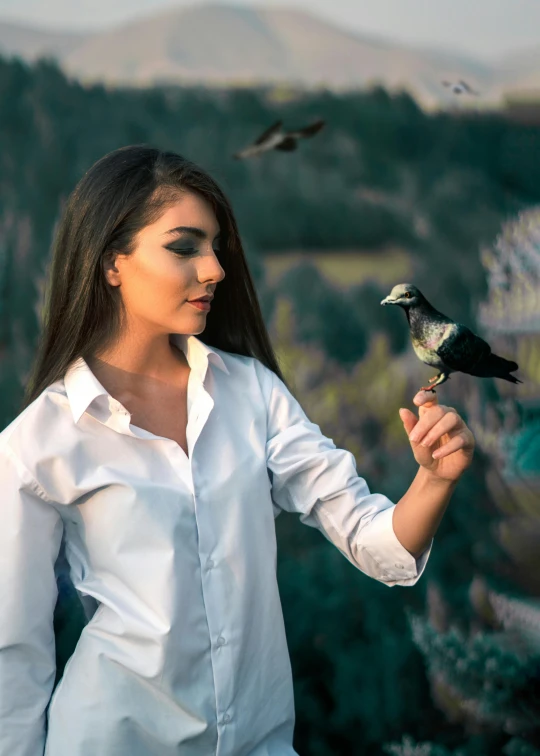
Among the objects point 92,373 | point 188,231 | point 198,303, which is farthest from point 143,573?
point 188,231

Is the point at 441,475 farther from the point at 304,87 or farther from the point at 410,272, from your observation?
the point at 304,87

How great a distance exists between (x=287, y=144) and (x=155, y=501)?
5.62 ft

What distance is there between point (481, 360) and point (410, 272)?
1.85 meters

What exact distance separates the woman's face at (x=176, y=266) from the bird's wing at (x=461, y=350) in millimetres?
510

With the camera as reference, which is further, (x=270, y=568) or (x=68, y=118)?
(x=68, y=118)

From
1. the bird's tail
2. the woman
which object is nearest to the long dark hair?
the woman

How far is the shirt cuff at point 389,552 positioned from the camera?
150 cm

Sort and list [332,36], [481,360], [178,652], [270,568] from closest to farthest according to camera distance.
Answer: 1. [481,360]
2. [178,652]
3. [270,568]
4. [332,36]

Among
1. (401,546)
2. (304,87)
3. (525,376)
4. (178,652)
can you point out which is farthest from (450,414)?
(304,87)

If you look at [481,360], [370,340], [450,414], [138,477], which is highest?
[481,360]

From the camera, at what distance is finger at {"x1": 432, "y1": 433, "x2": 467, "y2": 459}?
1344 millimetres

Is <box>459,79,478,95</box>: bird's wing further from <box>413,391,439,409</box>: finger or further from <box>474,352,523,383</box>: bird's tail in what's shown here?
<box>474,352,523,383</box>: bird's tail

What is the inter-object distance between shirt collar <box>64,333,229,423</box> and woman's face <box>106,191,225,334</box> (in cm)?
13

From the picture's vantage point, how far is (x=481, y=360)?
1.14 m
